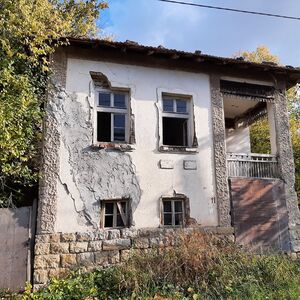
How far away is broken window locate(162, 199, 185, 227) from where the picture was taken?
9.11 m

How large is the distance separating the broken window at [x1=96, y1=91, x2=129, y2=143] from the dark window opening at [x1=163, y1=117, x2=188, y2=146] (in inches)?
48.1

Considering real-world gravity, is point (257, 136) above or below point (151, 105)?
above

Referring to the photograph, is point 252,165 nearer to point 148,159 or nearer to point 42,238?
point 148,159

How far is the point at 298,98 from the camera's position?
2225cm

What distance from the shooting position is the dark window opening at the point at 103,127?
9.32 m

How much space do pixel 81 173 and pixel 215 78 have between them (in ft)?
15.9

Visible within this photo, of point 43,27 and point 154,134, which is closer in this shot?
point 43,27

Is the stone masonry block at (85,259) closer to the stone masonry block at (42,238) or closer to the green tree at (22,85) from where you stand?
the stone masonry block at (42,238)

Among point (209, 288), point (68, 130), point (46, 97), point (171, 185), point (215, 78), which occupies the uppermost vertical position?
point (215, 78)

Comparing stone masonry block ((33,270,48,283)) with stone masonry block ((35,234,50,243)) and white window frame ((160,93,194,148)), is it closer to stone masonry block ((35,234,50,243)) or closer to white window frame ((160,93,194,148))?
stone masonry block ((35,234,50,243))

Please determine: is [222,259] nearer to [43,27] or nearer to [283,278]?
[283,278]

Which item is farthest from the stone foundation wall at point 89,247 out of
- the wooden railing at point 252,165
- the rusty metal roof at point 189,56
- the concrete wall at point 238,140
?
the concrete wall at point 238,140

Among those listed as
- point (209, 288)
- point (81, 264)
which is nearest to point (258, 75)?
point (209, 288)

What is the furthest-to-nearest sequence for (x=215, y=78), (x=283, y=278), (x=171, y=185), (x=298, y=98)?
(x=298, y=98) → (x=215, y=78) → (x=171, y=185) → (x=283, y=278)
